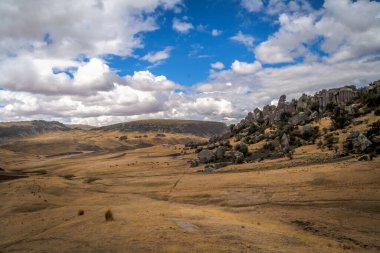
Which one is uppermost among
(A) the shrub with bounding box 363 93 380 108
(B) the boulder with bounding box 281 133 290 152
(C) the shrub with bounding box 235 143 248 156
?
(A) the shrub with bounding box 363 93 380 108

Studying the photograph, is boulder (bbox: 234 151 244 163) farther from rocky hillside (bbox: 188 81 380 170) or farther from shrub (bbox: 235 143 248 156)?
shrub (bbox: 235 143 248 156)

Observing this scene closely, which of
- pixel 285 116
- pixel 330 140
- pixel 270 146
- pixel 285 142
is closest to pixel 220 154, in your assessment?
pixel 270 146

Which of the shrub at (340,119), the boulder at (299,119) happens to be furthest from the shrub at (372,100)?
the boulder at (299,119)

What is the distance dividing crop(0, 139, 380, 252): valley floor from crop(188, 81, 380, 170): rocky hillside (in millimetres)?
9423

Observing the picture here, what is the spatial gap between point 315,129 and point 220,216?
47.1 metres

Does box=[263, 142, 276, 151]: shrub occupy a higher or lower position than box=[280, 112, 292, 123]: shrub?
lower

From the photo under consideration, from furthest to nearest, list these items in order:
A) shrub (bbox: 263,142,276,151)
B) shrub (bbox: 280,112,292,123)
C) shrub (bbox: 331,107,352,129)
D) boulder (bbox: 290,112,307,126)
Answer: shrub (bbox: 280,112,292,123) < boulder (bbox: 290,112,307,126) < shrub (bbox: 263,142,276,151) < shrub (bbox: 331,107,352,129)

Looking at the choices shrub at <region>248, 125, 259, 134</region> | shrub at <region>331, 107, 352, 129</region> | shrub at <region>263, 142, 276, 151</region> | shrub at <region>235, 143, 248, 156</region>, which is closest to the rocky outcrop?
shrub at <region>235, 143, 248, 156</region>

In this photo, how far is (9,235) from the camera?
68.0 ft

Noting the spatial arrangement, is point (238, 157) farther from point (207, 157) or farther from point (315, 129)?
point (315, 129)

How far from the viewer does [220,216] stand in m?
22.9

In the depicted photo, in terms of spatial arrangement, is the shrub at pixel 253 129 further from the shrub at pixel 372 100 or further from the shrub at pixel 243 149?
the shrub at pixel 372 100

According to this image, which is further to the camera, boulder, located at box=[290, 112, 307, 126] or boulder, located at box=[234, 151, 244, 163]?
boulder, located at box=[290, 112, 307, 126]

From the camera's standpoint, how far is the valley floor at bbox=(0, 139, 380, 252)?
51.8 ft
